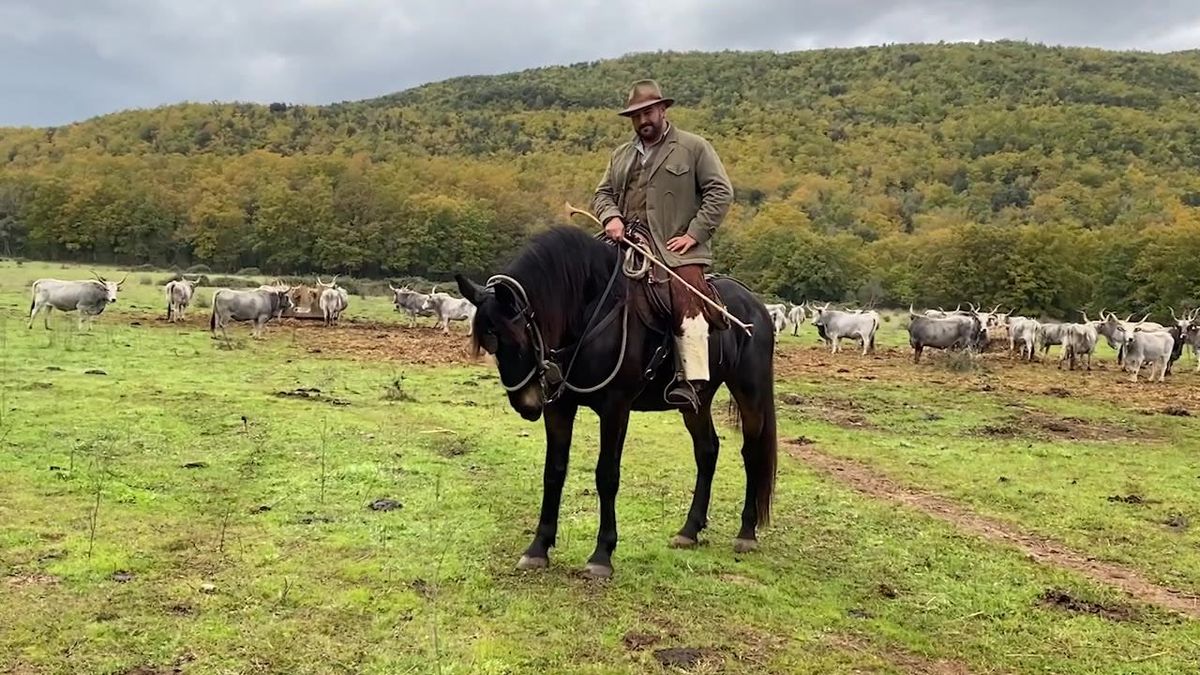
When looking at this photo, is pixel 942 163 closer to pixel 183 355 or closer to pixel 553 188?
pixel 553 188

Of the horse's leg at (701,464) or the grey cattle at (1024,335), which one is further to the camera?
the grey cattle at (1024,335)

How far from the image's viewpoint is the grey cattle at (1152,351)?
23062 mm

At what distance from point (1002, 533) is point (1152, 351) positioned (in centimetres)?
1898

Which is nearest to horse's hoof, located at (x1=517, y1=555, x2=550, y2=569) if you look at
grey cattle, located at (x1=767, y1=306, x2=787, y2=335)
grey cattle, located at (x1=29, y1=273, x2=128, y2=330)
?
grey cattle, located at (x1=29, y1=273, x2=128, y2=330)

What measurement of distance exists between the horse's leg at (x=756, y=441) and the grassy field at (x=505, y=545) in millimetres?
322

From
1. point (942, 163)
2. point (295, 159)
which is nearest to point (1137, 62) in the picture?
point (942, 163)

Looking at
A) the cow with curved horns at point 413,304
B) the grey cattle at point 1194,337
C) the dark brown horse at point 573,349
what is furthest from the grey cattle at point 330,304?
the grey cattle at point 1194,337

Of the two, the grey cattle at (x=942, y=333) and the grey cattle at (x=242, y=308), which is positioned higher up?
the grey cattle at (x=942, y=333)

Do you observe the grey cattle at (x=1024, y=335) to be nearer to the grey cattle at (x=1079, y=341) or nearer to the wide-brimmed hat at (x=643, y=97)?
the grey cattle at (x=1079, y=341)

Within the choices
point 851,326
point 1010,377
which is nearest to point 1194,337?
point 1010,377

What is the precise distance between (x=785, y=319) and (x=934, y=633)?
31.8 meters

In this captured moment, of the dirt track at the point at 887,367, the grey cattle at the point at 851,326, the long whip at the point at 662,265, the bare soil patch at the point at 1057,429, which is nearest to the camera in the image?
the long whip at the point at 662,265

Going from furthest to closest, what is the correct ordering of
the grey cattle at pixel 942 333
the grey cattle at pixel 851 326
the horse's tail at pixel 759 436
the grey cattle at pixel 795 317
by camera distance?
the grey cattle at pixel 795 317, the grey cattle at pixel 851 326, the grey cattle at pixel 942 333, the horse's tail at pixel 759 436

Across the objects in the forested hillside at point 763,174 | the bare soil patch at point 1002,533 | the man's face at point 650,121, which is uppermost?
the forested hillside at point 763,174
